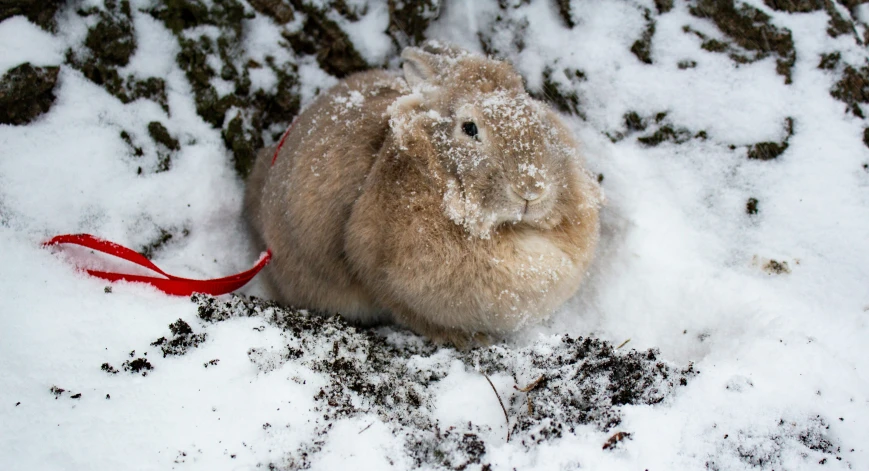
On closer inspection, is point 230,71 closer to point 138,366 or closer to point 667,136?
point 138,366

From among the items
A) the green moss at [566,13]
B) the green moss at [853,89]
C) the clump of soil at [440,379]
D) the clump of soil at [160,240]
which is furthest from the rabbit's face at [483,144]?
the green moss at [853,89]

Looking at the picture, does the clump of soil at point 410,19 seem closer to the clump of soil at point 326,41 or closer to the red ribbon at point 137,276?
the clump of soil at point 326,41

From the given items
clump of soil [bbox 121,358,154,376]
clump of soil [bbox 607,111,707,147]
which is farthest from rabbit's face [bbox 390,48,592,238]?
clump of soil [bbox 121,358,154,376]

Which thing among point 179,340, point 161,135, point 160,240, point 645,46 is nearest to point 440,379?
point 179,340

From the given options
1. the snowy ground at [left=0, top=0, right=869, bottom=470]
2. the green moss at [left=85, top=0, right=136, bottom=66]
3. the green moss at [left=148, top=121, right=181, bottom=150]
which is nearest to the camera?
the snowy ground at [left=0, top=0, right=869, bottom=470]

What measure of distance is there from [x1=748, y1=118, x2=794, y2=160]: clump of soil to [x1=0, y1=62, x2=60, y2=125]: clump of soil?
4776 mm

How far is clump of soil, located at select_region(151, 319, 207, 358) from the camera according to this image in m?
2.82

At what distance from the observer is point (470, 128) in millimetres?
3086

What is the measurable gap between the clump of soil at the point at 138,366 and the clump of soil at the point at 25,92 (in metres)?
2.10

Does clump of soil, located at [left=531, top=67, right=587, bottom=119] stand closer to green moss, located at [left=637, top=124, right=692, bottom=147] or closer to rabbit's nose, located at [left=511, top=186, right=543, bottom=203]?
green moss, located at [left=637, top=124, right=692, bottom=147]

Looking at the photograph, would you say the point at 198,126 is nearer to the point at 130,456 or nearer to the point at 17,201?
the point at 17,201

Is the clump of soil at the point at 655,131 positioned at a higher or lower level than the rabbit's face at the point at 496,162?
lower

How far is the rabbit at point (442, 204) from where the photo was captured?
3027mm

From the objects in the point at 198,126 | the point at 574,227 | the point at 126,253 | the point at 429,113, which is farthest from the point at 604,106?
the point at 126,253
